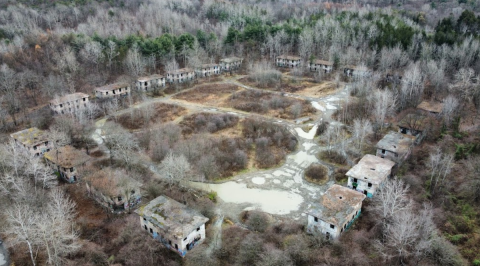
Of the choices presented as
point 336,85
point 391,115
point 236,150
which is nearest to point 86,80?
point 236,150

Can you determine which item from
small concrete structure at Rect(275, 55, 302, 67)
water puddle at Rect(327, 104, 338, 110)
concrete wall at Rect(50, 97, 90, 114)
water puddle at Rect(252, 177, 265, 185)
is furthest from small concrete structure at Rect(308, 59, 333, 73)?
concrete wall at Rect(50, 97, 90, 114)

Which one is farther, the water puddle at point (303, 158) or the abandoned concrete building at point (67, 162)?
the water puddle at point (303, 158)

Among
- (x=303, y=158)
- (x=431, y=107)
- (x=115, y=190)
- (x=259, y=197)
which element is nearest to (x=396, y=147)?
(x=303, y=158)

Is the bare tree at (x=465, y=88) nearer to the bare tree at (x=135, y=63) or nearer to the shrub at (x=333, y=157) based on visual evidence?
the shrub at (x=333, y=157)

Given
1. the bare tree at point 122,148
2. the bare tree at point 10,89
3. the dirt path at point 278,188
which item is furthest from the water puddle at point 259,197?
the bare tree at point 10,89

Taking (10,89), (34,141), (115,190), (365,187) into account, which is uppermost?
(10,89)

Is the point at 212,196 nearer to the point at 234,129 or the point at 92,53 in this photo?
the point at 234,129

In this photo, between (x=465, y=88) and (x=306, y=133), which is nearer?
(x=306, y=133)
